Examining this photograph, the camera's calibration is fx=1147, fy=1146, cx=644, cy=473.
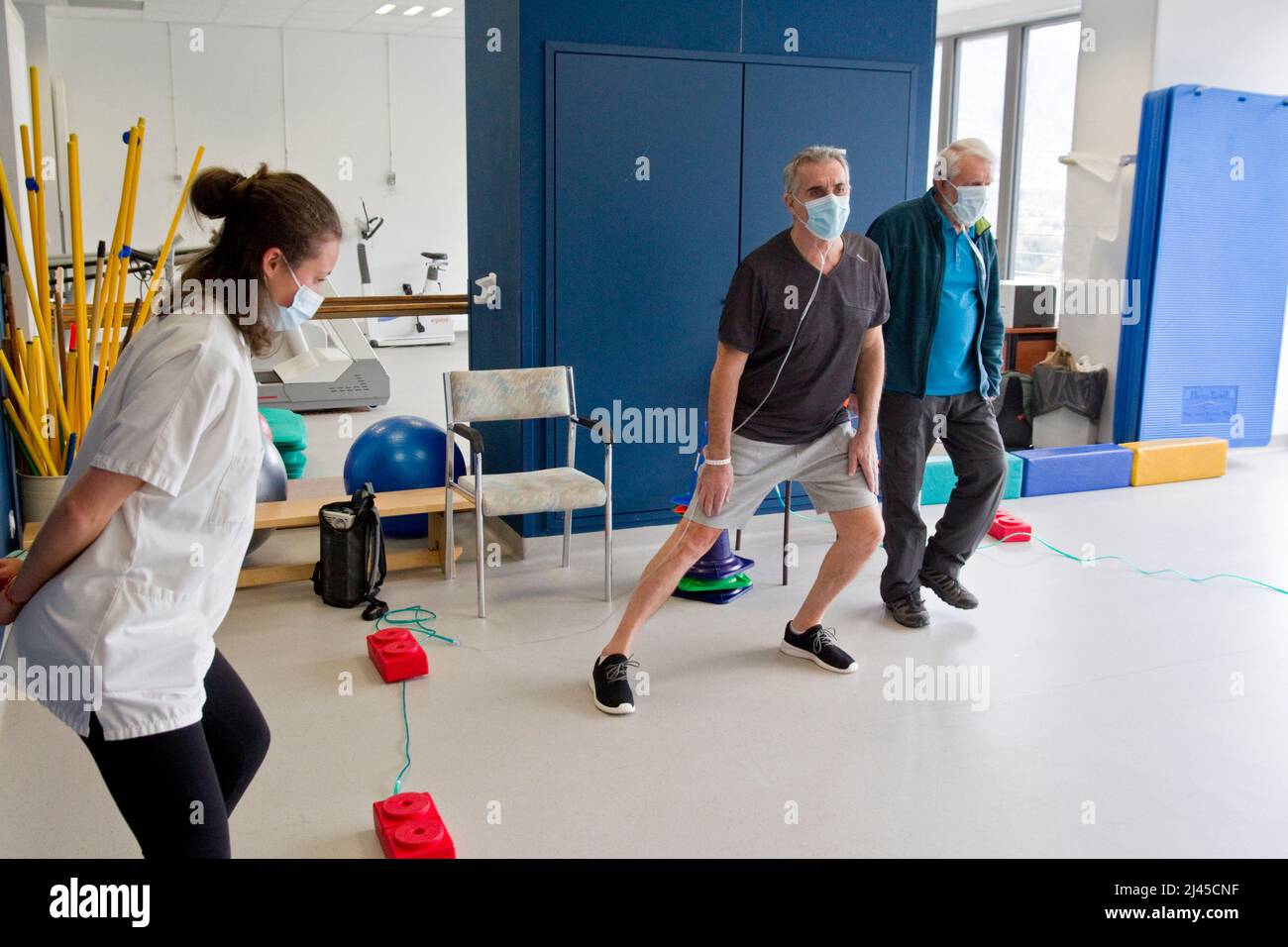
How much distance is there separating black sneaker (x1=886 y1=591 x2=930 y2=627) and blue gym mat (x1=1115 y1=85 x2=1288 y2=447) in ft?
10.3

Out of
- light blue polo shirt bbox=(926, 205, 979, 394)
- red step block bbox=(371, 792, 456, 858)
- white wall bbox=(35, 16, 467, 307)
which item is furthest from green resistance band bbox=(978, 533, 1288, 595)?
white wall bbox=(35, 16, 467, 307)

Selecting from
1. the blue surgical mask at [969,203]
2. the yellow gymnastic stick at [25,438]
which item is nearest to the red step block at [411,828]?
the blue surgical mask at [969,203]

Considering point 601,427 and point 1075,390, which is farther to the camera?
point 1075,390

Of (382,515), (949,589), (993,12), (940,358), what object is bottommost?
(949,589)

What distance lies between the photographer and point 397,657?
346cm

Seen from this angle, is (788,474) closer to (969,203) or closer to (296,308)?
(969,203)

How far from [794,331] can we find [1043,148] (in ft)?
23.6

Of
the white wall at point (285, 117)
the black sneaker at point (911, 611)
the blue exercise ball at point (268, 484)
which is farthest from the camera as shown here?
the white wall at point (285, 117)

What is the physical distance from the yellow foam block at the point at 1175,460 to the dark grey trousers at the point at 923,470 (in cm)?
255

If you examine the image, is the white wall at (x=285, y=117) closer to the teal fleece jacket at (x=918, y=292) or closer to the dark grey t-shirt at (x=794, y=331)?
the teal fleece jacket at (x=918, y=292)

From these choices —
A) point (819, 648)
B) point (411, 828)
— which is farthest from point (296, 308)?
point (819, 648)

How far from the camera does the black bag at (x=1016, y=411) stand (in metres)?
6.93
